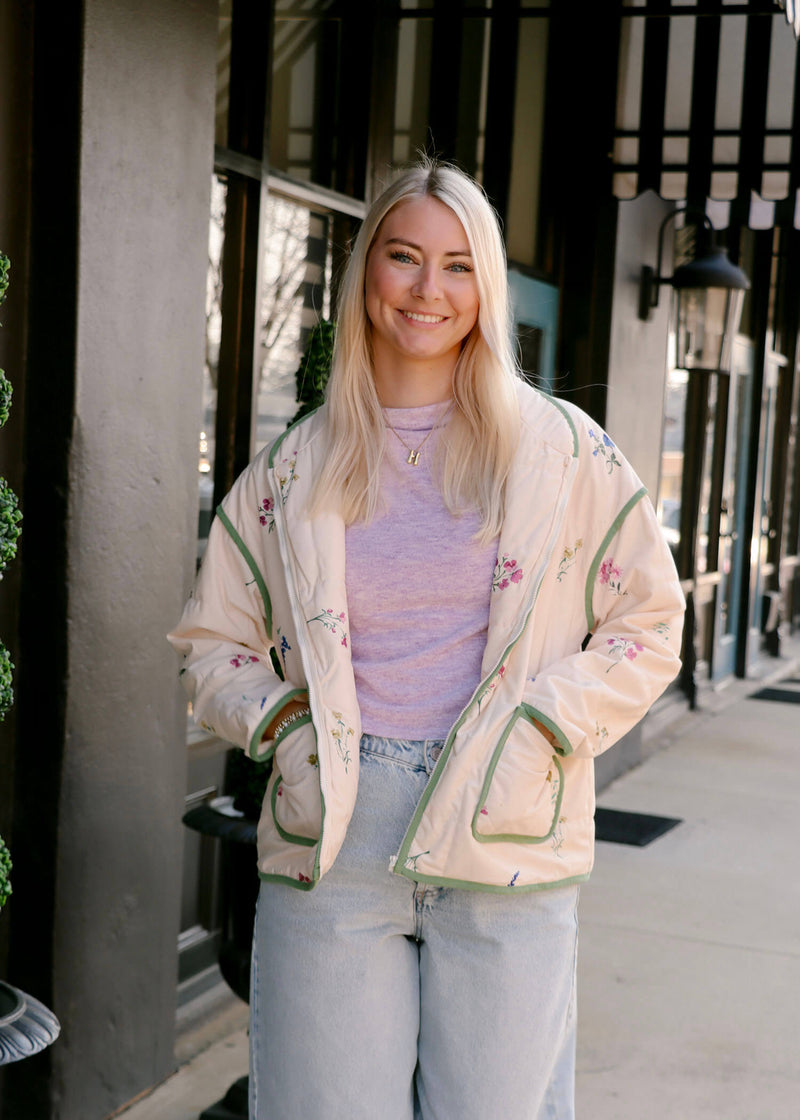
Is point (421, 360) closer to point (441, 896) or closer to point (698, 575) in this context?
point (441, 896)

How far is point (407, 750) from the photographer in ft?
A: 6.81

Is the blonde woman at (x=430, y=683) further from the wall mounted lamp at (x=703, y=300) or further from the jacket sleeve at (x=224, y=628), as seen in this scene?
the wall mounted lamp at (x=703, y=300)

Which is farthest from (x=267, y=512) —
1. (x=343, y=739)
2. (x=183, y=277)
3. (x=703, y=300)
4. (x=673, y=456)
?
(x=673, y=456)

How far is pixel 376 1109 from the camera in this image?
2.04 meters

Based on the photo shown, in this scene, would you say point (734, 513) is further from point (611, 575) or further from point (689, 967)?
point (611, 575)

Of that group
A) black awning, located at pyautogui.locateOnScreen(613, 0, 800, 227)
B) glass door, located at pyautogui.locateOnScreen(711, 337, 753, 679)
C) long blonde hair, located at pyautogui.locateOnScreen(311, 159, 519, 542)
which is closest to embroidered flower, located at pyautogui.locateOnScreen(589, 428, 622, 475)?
long blonde hair, located at pyautogui.locateOnScreen(311, 159, 519, 542)

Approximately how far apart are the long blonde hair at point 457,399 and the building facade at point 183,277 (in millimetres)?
981

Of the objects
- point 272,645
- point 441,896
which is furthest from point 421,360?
point 441,896

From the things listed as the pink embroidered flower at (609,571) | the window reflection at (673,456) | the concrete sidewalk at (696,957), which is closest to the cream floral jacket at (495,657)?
the pink embroidered flower at (609,571)

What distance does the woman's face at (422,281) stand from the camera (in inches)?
84.7

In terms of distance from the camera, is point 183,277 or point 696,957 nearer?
point 183,277

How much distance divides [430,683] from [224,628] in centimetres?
40

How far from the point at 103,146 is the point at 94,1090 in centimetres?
219

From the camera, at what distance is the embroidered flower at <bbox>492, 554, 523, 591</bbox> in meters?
2.07
